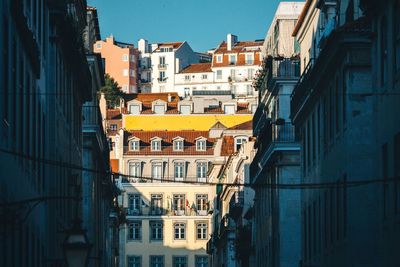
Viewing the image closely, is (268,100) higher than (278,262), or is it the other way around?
(268,100)

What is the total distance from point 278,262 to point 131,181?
3575 inches

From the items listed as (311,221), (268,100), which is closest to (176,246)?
(268,100)

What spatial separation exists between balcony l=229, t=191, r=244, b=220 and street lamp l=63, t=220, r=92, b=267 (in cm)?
7470

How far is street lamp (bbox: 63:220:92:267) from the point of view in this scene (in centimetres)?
3058

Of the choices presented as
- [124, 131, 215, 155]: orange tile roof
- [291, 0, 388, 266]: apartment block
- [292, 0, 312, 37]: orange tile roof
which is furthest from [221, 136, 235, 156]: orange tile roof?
[291, 0, 388, 266]: apartment block

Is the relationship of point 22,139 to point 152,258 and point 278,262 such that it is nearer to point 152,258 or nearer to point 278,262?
point 278,262

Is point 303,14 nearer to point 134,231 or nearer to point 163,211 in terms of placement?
point 134,231

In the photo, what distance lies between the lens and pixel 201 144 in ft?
549

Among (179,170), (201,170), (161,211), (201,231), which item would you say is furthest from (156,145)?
(201,231)

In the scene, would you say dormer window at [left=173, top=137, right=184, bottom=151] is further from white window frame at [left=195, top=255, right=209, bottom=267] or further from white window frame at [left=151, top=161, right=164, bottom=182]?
white window frame at [left=195, top=255, right=209, bottom=267]

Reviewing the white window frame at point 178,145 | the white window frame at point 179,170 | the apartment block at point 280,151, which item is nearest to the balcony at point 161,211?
the white window frame at point 179,170

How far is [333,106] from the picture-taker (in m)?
52.1

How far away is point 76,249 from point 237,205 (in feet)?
249

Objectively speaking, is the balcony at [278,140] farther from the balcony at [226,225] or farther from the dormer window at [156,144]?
the dormer window at [156,144]
